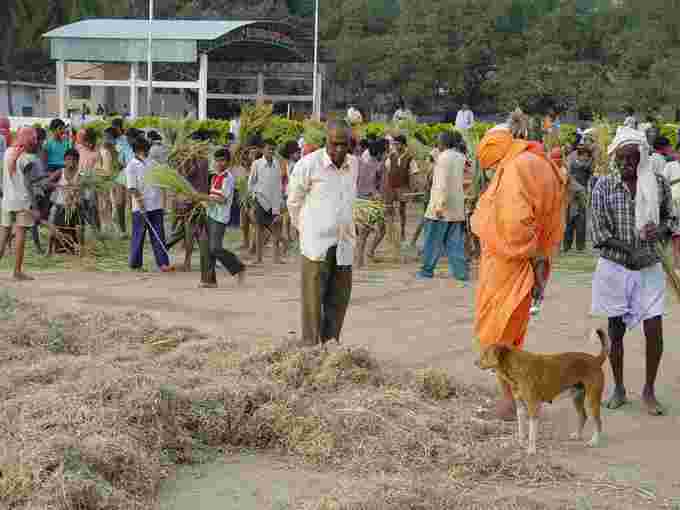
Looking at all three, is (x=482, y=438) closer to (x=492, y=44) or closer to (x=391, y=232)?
(x=391, y=232)

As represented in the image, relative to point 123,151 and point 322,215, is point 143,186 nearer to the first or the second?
point 123,151

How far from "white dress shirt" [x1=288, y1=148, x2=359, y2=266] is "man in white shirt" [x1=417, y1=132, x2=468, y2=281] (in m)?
4.79

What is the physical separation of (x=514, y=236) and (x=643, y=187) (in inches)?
37.5

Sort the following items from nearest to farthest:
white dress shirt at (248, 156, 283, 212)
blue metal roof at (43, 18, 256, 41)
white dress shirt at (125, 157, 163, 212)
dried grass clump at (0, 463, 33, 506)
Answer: dried grass clump at (0, 463, 33, 506) → white dress shirt at (125, 157, 163, 212) → white dress shirt at (248, 156, 283, 212) → blue metal roof at (43, 18, 256, 41)

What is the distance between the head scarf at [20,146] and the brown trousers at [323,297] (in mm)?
4857

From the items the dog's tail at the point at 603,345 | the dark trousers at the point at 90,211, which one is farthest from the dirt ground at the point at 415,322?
the dark trousers at the point at 90,211

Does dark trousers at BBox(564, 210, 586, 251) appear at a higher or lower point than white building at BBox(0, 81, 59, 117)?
lower

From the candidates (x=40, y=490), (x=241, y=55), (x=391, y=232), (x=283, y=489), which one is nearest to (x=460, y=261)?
(x=391, y=232)

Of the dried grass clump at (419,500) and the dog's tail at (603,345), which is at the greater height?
the dog's tail at (603,345)

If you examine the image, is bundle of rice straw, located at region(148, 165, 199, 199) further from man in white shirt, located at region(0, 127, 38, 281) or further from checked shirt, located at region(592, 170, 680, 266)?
checked shirt, located at region(592, 170, 680, 266)

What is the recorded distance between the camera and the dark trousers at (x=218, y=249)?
11.3m

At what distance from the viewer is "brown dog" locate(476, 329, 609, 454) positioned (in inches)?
228

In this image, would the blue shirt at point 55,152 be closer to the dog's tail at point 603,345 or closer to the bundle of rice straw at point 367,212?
the bundle of rice straw at point 367,212

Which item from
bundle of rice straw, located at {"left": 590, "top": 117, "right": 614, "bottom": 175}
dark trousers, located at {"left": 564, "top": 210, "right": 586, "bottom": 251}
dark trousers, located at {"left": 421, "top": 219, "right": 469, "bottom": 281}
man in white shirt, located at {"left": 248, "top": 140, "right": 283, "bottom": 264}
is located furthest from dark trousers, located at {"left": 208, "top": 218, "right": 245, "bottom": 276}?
bundle of rice straw, located at {"left": 590, "top": 117, "right": 614, "bottom": 175}
